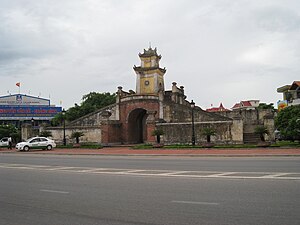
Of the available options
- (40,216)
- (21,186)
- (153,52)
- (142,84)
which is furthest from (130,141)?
(40,216)

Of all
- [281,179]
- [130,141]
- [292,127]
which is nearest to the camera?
[281,179]

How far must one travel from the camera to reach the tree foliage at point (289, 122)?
24.6 m

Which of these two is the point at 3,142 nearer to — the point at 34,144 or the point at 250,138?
the point at 34,144

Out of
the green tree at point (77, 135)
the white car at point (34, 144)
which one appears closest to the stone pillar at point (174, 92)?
the green tree at point (77, 135)

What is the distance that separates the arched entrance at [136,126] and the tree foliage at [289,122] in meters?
17.4

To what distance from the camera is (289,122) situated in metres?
24.9

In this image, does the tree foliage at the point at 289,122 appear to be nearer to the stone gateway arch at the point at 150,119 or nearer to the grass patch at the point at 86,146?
the stone gateway arch at the point at 150,119

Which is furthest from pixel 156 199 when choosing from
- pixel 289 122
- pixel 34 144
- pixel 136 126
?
pixel 136 126

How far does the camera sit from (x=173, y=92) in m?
43.7

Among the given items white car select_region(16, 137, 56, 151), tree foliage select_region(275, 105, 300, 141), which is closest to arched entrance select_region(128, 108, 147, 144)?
white car select_region(16, 137, 56, 151)

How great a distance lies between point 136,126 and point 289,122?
68.0ft

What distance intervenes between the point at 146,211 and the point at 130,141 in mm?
32768

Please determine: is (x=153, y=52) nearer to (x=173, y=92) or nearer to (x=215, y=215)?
(x=173, y=92)

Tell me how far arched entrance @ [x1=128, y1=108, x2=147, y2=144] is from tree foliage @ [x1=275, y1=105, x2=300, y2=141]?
57.1 feet
